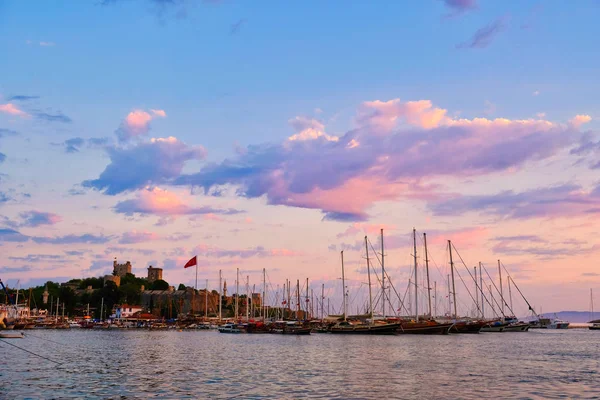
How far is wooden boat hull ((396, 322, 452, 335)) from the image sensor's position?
128 metres

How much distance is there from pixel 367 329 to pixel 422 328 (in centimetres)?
1197

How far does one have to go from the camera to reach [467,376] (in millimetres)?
48312

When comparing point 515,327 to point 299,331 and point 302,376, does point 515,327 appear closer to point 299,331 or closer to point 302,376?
point 299,331

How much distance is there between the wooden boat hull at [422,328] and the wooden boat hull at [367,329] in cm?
205

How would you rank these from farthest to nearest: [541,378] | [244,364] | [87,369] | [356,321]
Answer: [356,321] → [244,364] → [87,369] → [541,378]

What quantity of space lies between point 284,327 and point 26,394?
114 m

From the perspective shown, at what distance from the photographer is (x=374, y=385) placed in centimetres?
4244

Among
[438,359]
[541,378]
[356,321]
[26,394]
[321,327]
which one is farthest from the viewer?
[321,327]

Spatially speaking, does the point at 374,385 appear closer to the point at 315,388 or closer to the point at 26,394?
the point at 315,388

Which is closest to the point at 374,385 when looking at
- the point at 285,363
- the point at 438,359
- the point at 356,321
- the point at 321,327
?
the point at 285,363

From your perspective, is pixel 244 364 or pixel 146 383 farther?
pixel 244 364

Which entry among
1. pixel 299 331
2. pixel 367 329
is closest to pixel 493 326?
pixel 367 329

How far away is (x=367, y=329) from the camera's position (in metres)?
130

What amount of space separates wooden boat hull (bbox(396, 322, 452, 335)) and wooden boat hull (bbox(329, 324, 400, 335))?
2051mm
